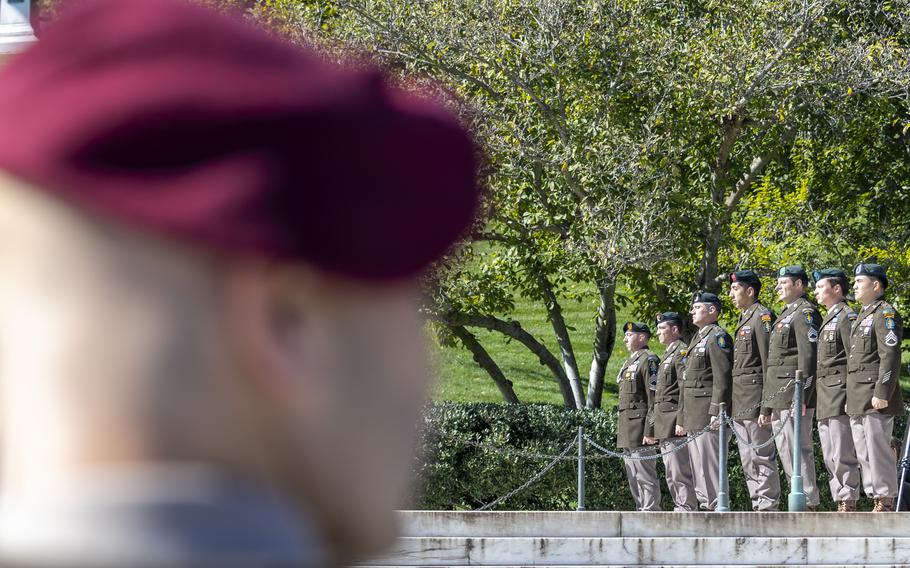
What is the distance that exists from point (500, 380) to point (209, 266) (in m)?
18.1

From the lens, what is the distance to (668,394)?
1342cm

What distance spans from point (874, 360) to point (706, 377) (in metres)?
1.96

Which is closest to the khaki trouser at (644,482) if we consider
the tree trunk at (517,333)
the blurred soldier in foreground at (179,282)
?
the tree trunk at (517,333)

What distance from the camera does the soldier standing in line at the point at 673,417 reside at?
42.7 feet

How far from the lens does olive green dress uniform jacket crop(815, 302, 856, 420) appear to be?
11.5 metres

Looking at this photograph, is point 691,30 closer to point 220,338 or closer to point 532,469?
point 532,469

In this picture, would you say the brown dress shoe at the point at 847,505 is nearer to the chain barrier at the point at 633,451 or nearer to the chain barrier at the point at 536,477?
the chain barrier at the point at 633,451

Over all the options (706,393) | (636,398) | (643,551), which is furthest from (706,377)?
(643,551)

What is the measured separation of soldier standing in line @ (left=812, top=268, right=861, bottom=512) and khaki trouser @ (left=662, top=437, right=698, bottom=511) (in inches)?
65.8

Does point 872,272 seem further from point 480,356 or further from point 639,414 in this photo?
point 480,356

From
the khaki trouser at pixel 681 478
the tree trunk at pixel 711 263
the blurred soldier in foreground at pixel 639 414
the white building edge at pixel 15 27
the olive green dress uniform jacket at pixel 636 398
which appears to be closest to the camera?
the white building edge at pixel 15 27

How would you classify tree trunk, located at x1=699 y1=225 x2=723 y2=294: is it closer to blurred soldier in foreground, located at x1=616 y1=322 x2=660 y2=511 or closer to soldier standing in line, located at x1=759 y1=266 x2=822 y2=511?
blurred soldier in foreground, located at x1=616 y1=322 x2=660 y2=511

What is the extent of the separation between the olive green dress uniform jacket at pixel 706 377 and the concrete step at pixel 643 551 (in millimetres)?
3160

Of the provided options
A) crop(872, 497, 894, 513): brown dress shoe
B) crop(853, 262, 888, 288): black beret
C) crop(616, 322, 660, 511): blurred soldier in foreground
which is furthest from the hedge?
crop(872, 497, 894, 513): brown dress shoe
